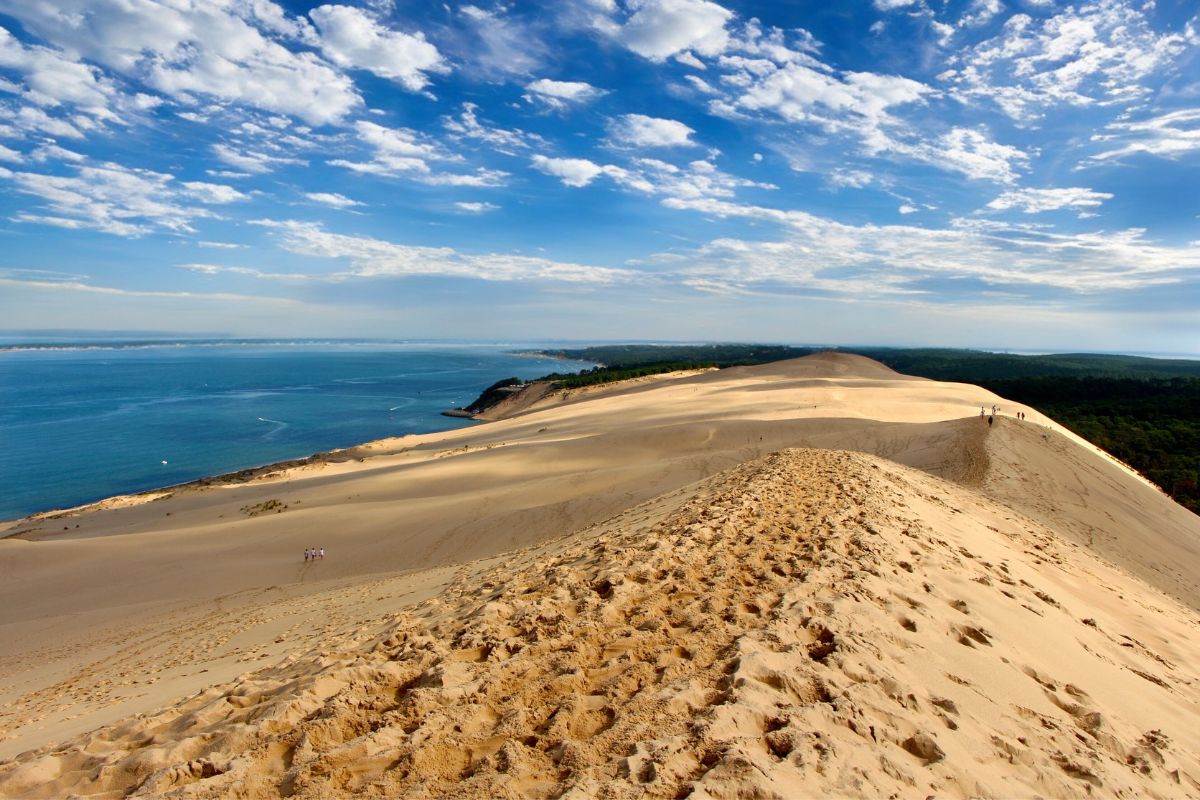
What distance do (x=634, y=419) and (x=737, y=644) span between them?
27244 millimetres

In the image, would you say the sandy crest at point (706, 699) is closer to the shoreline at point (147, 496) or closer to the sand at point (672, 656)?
the sand at point (672, 656)

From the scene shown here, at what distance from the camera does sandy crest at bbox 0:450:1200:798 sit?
324 centimetres

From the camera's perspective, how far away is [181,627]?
9.82m

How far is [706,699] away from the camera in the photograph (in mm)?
3723

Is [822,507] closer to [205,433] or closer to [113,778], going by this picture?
[113,778]

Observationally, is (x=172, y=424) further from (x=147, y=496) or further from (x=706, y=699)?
(x=706, y=699)

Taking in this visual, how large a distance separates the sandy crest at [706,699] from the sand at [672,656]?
0.02 meters

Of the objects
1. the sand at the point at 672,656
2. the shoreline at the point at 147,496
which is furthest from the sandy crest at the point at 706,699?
the shoreline at the point at 147,496

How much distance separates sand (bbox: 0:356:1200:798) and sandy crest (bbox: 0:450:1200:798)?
0.02 metres

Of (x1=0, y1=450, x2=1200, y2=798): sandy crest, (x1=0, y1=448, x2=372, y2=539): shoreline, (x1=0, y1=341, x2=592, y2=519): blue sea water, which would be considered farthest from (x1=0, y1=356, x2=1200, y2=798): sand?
(x1=0, y1=341, x2=592, y2=519): blue sea water

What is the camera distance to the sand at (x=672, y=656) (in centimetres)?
335

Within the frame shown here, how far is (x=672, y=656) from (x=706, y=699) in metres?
0.57

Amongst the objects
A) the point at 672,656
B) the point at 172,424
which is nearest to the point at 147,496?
the point at 172,424

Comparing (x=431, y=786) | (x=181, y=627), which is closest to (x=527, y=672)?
(x=431, y=786)
